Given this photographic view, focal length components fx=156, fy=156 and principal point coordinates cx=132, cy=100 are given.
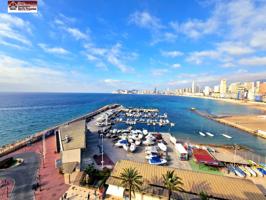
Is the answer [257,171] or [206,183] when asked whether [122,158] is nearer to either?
[206,183]

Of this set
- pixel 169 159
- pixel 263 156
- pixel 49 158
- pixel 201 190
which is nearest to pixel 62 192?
pixel 49 158

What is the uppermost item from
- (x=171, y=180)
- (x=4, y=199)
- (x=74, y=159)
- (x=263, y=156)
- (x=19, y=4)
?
(x=19, y=4)

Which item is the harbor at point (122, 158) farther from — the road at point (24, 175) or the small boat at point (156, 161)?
the road at point (24, 175)

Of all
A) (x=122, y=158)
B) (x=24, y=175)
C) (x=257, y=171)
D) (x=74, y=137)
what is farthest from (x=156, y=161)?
(x=24, y=175)

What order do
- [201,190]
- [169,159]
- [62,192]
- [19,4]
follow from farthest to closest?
[169,159] < [62,192] < [201,190] < [19,4]

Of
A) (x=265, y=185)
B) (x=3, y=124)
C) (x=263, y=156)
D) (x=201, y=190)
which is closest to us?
(x=201, y=190)

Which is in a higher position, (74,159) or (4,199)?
(74,159)

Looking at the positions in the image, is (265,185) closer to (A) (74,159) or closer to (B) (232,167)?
(B) (232,167)
